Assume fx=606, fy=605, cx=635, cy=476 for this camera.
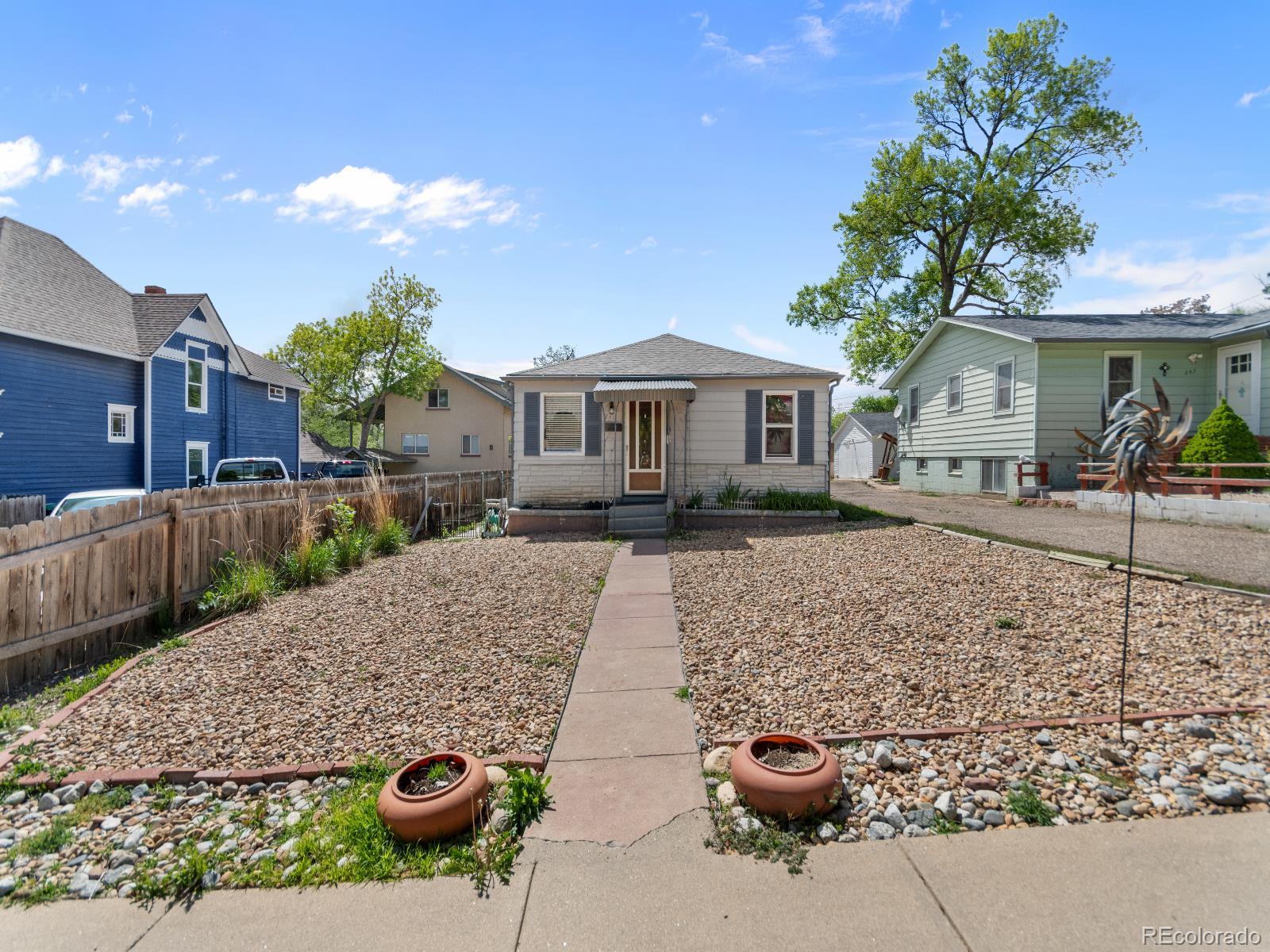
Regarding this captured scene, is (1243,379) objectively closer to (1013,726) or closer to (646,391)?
(646,391)

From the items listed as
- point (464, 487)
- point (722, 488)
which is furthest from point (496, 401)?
point (722, 488)

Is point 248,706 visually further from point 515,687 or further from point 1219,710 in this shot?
point 1219,710

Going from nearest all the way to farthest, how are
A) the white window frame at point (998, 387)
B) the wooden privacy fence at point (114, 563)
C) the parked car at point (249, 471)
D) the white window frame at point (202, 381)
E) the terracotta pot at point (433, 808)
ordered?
the terracotta pot at point (433, 808)
the wooden privacy fence at point (114, 563)
the parked car at point (249, 471)
the white window frame at point (998, 387)
the white window frame at point (202, 381)

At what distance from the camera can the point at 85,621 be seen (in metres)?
5.36

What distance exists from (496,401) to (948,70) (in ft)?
82.3

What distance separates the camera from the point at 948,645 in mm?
4711

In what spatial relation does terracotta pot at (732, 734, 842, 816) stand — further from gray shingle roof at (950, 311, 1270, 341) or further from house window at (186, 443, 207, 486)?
house window at (186, 443, 207, 486)

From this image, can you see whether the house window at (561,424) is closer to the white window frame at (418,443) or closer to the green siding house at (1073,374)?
the green siding house at (1073,374)

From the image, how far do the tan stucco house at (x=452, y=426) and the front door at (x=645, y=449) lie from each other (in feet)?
68.6

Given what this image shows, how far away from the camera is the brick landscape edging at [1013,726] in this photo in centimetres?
338

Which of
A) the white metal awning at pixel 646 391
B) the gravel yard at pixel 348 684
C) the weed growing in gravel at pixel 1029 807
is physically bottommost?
the gravel yard at pixel 348 684

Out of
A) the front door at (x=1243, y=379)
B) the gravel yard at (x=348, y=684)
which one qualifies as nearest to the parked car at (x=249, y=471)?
the gravel yard at (x=348, y=684)

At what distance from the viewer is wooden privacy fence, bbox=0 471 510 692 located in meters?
4.85

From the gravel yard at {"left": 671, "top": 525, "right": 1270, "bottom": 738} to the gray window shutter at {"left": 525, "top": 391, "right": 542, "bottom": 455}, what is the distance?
643cm
